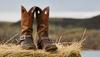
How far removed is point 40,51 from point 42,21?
0.99ft

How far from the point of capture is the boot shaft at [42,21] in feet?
16.0

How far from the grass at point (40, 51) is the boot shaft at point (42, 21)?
186 millimetres

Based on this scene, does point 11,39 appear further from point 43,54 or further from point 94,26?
point 94,26

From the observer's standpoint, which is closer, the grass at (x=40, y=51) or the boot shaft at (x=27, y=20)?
the grass at (x=40, y=51)

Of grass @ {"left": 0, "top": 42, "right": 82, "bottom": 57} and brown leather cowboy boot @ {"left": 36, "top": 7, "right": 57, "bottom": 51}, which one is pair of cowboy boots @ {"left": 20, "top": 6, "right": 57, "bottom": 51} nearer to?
brown leather cowboy boot @ {"left": 36, "top": 7, "right": 57, "bottom": 51}

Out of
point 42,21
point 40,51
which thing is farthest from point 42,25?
point 40,51

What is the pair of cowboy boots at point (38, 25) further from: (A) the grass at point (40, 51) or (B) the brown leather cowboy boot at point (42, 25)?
(A) the grass at point (40, 51)

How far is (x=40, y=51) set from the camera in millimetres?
4695

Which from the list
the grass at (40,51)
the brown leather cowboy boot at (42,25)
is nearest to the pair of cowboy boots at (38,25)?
the brown leather cowboy boot at (42,25)

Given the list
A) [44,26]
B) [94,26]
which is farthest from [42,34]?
[94,26]

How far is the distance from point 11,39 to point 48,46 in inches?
16.1

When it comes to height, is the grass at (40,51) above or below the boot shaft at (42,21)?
below

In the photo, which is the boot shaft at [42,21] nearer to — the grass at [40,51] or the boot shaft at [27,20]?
the boot shaft at [27,20]

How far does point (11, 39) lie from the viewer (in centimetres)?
501
